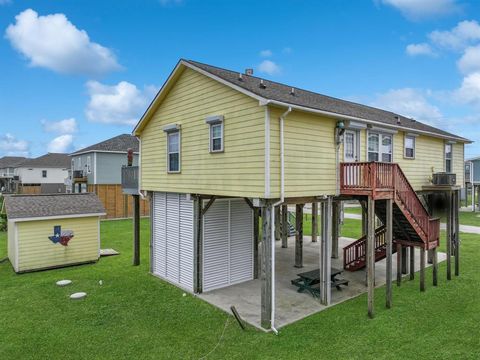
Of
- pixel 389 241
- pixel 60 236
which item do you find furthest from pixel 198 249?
pixel 60 236

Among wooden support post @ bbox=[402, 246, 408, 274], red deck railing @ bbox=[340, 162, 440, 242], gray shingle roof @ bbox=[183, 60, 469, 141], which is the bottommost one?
wooden support post @ bbox=[402, 246, 408, 274]

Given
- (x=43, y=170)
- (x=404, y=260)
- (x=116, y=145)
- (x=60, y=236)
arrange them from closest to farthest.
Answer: (x=404, y=260) → (x=60, y=236) → (x=116, y=145) → (x=43, y=170)

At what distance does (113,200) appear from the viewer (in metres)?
31.0

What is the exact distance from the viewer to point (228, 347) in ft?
27.2

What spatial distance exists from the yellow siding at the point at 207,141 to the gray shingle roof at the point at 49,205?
161 inches

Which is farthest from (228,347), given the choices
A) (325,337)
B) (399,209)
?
(399,209)

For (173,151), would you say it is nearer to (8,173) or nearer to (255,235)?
(255,235)

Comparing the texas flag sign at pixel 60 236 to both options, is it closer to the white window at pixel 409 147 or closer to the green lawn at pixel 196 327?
the green lawn at pixel 196 327

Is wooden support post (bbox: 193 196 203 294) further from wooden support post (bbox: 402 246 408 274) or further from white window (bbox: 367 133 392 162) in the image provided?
wooden support post (bbox: 402 246 408 274)

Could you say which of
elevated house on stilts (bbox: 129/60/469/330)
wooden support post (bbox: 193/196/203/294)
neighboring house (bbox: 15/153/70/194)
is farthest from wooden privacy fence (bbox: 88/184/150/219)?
neighboring house (bbox: 15/153/70/194)

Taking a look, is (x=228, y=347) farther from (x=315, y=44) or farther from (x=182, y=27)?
(x=315, y=44)

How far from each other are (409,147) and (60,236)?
15.7m

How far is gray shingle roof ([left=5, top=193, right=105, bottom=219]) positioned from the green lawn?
→ 2.96 m

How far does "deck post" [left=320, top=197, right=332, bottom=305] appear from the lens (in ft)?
35.8
